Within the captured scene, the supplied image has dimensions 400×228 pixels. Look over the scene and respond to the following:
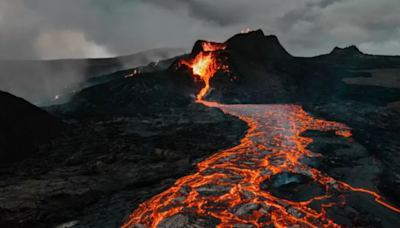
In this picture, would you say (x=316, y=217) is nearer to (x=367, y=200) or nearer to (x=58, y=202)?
(x=367, y=200)

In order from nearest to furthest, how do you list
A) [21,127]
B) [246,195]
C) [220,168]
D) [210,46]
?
[246,195], [220,168], [21,127], [210,46]

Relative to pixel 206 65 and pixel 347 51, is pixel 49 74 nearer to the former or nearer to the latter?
pixel 206 65

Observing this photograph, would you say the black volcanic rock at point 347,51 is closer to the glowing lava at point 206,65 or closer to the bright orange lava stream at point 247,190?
the glowing lava at point 206,65

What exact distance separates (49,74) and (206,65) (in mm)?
77605

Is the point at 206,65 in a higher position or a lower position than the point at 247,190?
higher

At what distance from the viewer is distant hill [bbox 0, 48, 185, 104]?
251ft

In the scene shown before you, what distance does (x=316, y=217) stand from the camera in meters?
8.27

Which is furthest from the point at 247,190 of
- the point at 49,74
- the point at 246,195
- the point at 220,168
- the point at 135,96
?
the point at 49,74

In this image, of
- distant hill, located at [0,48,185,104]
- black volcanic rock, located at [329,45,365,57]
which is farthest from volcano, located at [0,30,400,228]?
distant hill, located at [0,48,185,104]

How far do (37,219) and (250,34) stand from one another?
56130 mm

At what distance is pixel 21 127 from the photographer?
15.8 metres

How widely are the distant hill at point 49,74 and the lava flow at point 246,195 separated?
7532cm

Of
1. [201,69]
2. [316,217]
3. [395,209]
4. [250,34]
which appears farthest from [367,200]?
[250,34]

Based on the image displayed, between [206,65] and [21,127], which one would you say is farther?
[206,65]
